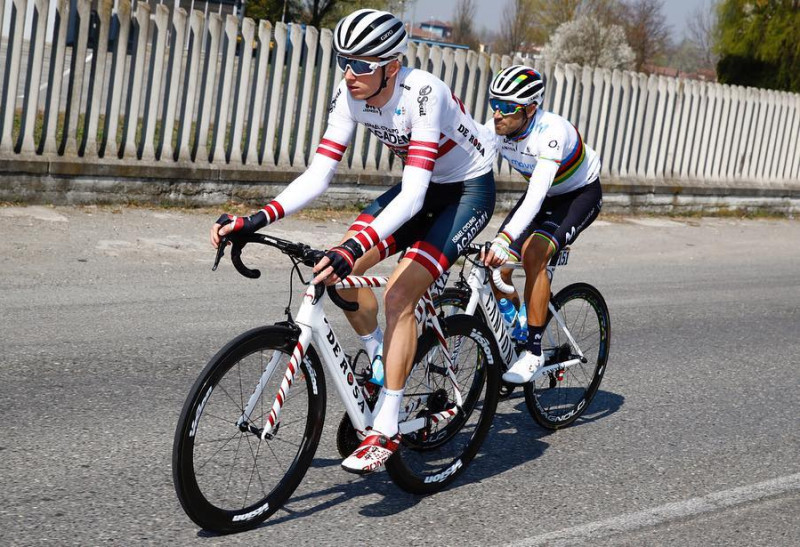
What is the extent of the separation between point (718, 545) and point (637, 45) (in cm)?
5167

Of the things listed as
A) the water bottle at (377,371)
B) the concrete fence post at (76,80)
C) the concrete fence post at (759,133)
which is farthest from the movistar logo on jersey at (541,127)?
the concrete fence post at (759,133)

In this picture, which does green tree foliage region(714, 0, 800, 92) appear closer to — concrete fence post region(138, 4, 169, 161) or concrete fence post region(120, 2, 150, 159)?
concrete fence post region(138, 4, 169, 161)

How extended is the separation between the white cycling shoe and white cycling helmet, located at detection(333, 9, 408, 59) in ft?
6.47

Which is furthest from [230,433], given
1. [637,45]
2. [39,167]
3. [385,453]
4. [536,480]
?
[637,45]

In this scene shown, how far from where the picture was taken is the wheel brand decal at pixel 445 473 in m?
4.71

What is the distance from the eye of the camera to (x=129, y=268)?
864 cm

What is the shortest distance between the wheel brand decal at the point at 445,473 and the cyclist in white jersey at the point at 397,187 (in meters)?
0.39

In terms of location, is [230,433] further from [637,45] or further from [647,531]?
[637,45]

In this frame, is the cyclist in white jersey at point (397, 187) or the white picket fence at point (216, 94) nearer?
the cyclist in white jersey at point (397, 187)

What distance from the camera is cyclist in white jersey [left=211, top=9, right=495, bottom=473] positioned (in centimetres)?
428

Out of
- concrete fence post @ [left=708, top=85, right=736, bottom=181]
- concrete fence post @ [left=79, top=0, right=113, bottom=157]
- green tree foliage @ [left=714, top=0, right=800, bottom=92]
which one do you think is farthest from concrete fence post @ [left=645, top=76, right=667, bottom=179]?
green tree foliage @ [left=714, top=0, right=800, bottom=92]

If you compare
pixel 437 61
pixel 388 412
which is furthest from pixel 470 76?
pixel 388 412

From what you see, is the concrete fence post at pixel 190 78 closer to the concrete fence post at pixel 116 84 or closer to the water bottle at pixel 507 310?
the concrete fence post at pixel 116 84

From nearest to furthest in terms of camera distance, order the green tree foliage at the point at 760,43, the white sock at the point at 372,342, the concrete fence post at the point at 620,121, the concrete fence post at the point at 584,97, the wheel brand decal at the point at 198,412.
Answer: the wheel brand decal at the point at 198,412 → the white sock at the point at 372,342 → the concrete fence post at the point at 584,97 → the concrete fence post at the point at 620,121 → the green tree foliage at the point at 760,43
